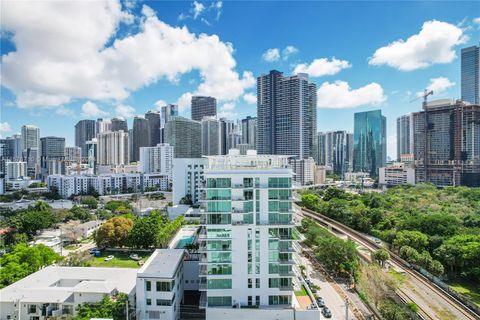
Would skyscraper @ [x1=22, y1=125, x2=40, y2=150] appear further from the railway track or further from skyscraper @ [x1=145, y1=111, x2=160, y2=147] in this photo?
the railway track

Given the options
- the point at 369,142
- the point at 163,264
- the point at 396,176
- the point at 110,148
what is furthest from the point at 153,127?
the point at 163,264

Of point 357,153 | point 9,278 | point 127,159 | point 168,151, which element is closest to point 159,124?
point 127,159

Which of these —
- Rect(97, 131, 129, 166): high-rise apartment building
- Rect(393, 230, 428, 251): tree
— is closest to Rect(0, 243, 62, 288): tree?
Rect(393, 230, 428, 251): tree

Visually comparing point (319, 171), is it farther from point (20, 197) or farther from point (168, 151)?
point (20, 197)

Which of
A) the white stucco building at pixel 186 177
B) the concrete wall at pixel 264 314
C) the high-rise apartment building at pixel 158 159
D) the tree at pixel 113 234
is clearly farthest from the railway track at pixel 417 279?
the high-rise apartment building at pixel 158 159

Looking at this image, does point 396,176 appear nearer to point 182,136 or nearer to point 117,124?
point 182,136
